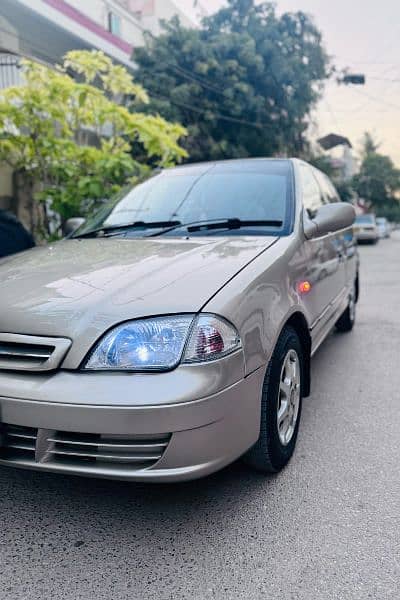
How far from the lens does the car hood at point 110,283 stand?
6.50 feet

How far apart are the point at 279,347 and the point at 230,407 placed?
1.73ft

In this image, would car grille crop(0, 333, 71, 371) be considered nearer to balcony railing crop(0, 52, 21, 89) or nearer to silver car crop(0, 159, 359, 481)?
silver car crop(0, 159, 359, 481)

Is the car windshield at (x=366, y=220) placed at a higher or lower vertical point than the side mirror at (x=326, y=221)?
lower

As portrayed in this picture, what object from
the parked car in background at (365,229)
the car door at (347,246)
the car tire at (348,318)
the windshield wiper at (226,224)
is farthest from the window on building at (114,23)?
the windshield wiper at (226,224)

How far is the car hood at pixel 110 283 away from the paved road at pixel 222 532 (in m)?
0.76

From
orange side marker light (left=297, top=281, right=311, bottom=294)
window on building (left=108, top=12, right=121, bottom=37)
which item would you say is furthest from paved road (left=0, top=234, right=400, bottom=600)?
window on building (left=108, top=12, right=121, bottom=37)

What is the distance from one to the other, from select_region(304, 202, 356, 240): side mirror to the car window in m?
0.14

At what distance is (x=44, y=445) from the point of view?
1.91 m

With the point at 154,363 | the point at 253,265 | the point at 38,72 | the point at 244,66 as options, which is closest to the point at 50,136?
the point at 38,72

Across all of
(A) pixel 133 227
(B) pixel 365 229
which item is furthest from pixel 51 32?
(B) pixel 365 229

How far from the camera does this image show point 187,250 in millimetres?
2641

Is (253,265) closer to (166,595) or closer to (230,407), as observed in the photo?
(230,407)

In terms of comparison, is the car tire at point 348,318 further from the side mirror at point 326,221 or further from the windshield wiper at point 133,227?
the windshield wiper at point 133,227

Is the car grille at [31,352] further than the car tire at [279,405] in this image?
No
